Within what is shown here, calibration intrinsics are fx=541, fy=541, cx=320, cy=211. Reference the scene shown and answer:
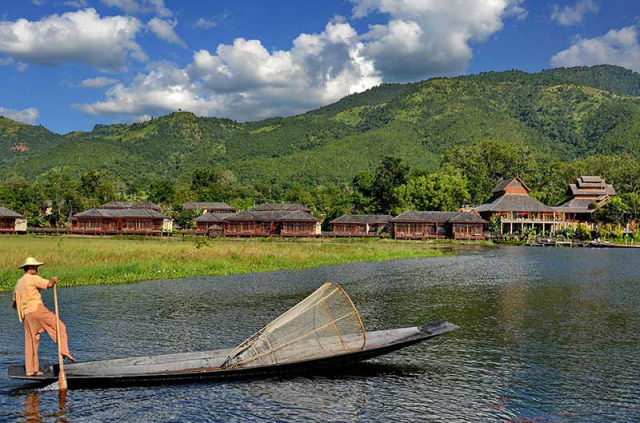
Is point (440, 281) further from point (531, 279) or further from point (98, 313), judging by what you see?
point (98, 313)

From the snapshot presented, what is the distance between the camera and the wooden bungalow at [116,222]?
9162 centimetres

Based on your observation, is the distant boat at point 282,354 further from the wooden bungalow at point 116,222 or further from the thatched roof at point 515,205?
the thatched roof at point 515,205

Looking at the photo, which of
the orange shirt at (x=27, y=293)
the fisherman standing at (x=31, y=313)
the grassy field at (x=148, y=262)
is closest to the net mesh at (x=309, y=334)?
the fisherman standing at (x=31, y=313)

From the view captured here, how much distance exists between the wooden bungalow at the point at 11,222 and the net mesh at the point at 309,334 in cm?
8939

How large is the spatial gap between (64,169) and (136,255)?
17907 centimetres

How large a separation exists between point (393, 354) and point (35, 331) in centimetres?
982

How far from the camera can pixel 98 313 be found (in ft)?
73.3

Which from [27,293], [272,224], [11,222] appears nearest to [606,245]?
[272,224]

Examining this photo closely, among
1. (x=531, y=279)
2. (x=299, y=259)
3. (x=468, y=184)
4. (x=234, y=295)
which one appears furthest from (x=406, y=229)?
(x=234, y=295)

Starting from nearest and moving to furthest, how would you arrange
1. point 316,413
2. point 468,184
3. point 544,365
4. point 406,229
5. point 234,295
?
1. point 316,413
2. point 544,365
3. point 234,295
4. point 406,229
5. point 468,184

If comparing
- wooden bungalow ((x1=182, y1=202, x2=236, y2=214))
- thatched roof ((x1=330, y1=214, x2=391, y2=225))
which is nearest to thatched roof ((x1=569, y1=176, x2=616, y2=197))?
thatched roof ((x1=330, y1=214, x2=391, y2=225))

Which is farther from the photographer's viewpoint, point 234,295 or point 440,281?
point 440,281

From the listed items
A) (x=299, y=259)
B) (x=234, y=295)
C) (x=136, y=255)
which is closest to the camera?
(x=234, y=295)

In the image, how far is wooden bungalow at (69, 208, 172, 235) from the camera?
91.6m
